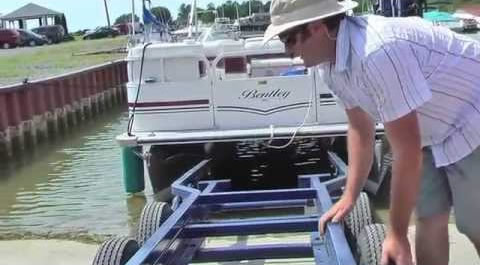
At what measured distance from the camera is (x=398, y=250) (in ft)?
10.2

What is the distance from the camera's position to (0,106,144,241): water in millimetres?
10016

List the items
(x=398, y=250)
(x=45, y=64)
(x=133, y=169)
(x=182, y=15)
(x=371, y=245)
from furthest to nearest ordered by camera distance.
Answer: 1. (x=45, y=64)
2. (x=182, y=15)
3. (x=133, y=169)
4. (x=371, y=245)
5. (x=398, y=250)

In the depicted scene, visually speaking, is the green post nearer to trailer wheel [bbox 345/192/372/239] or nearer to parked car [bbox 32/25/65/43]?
trailer wheel [bbox 345/192/372/239]

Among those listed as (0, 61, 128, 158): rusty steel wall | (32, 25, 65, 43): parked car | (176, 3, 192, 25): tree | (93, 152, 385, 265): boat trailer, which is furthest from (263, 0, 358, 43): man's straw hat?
(32, 25, 65, 43): parked car

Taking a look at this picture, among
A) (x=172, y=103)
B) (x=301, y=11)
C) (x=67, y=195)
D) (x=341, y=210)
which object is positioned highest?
(x=301, y=11)

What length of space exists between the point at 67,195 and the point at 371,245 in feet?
26.4

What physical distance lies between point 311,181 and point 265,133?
304 cm

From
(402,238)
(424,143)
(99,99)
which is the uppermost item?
(424,143)

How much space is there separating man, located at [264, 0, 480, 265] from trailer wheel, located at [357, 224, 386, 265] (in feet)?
4.58

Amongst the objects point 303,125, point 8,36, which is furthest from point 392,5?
point 8,36

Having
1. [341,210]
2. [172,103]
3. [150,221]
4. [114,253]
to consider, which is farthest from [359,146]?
[172,103]

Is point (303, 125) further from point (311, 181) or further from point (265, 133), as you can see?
point (311, 181)

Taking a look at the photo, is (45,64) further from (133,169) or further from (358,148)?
(358,148)

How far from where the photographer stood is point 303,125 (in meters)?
10.7
